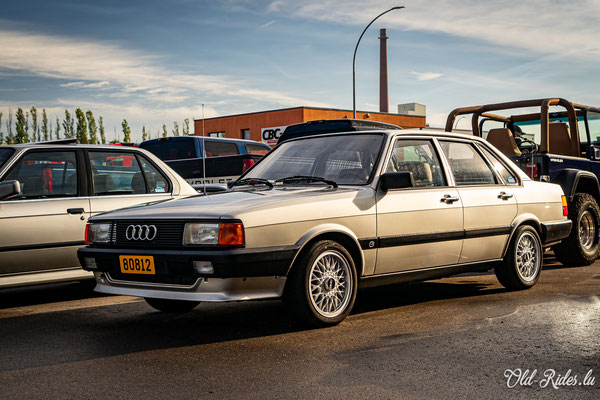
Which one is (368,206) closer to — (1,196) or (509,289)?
(509,289)

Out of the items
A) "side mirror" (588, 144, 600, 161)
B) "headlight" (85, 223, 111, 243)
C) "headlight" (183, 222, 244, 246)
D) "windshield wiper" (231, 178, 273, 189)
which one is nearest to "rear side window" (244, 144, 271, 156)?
"side mirror" (588, 144, 600, 161)

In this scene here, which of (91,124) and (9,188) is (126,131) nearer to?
(91,124)

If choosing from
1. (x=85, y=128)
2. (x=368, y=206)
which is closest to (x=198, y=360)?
(x=368, y=206)

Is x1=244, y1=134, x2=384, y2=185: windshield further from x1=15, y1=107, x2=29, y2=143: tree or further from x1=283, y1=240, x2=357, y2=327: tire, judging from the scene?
x1=15, y1=107, x2=29, y2=143: tree

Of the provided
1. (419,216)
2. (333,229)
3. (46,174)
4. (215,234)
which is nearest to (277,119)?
(46,174)

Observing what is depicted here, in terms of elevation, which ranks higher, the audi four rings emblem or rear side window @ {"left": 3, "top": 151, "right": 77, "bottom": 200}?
rear side window @ {"left": 3, "top": 151, "right": 77, "bottom": 200}

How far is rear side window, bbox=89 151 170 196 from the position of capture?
7105mm

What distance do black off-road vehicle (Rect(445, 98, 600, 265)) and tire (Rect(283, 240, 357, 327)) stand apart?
4.67 metres

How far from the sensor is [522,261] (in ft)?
22.8

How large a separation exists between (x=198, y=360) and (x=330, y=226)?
1.45 metres

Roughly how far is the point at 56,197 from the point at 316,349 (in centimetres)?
343

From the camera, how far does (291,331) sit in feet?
16.9

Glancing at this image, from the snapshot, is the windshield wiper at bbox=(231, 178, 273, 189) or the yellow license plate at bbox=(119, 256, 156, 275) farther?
the windshield wiper at bbox=(231, 178, 273, 189)

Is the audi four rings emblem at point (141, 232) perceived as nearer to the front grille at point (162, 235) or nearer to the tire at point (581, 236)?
the front grille at point (162, 235)
